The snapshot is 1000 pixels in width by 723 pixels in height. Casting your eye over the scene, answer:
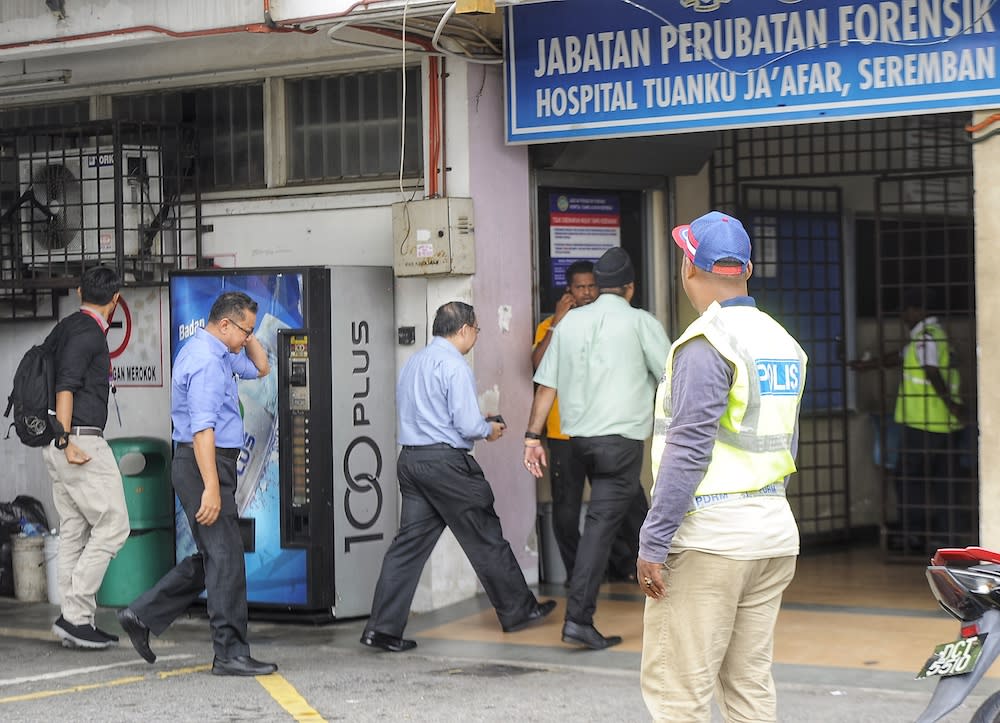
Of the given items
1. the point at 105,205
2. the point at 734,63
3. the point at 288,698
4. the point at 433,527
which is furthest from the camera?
the point at 105,205

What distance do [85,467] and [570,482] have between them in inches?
104

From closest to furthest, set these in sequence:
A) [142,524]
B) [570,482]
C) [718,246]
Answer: [718,246] → [570,482] → [142,524]

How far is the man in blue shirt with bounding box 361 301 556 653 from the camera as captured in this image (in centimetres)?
771

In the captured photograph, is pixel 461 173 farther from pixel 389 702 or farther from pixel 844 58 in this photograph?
pixel 389 702

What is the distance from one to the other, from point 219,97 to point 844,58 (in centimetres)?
415

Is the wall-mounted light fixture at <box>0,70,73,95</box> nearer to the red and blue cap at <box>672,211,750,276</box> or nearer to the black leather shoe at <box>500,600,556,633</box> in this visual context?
the black leather shoe at <box>500,600,556,633</box>

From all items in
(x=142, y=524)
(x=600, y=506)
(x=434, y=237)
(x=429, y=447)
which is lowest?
(x=142, y=524)

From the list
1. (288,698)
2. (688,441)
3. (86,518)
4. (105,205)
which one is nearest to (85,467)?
(86,518)

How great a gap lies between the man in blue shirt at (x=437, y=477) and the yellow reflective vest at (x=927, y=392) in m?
3.97

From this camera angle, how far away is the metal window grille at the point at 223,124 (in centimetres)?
976

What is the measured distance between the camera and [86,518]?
8367 millimetres

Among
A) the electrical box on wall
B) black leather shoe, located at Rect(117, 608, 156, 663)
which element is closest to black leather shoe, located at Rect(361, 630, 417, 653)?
black leather shoe, located at Rect(117, 608, 156, 663)

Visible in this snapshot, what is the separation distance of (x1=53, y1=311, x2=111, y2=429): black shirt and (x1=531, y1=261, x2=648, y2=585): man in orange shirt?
2479 millimetres

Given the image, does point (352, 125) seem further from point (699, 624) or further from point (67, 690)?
point (699, 624)
